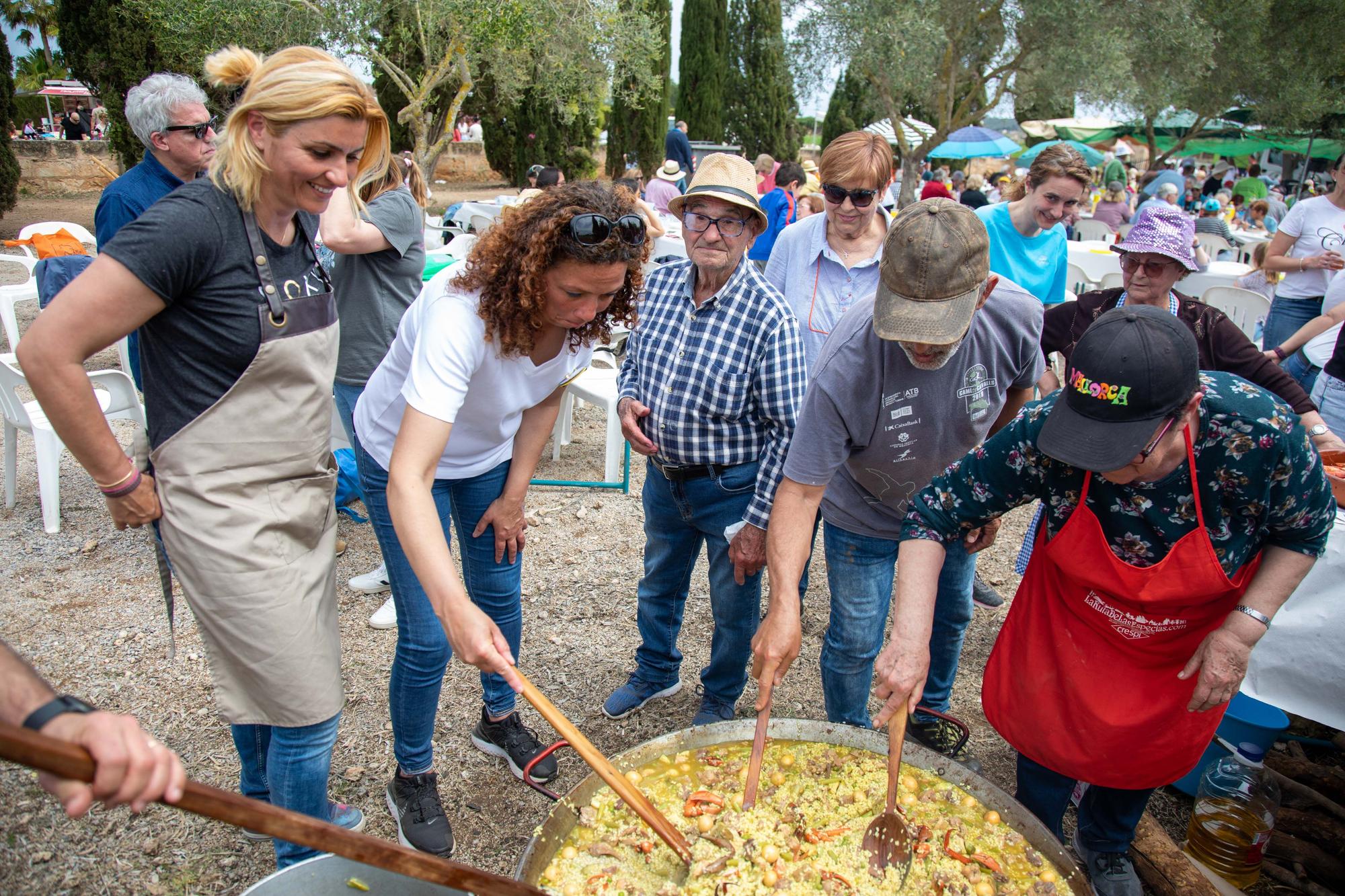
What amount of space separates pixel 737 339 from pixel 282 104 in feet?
4.29

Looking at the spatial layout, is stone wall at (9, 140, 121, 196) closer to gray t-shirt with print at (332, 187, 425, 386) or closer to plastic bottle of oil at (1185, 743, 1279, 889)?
gray t-shirt with print at (332, 187, 425, 386)

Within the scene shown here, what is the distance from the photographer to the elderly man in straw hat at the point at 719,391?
2492 mm

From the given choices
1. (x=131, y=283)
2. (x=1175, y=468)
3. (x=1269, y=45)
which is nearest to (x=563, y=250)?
(x=131, y=283)

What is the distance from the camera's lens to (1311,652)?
2375mm

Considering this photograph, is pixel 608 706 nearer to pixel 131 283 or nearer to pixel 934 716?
pixel 934 716

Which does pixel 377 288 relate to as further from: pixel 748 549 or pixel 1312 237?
pixel 1312 237

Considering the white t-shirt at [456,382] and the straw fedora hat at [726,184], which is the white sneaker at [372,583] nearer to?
the white t-shirt at [456,382]

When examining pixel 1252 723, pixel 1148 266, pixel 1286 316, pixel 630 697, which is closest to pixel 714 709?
pixel 630 697

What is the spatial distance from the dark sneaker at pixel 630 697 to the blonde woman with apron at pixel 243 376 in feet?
4.39

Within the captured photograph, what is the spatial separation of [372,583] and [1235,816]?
3.31 metres

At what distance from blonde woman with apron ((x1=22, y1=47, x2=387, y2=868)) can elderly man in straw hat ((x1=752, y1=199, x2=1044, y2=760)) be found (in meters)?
1.06

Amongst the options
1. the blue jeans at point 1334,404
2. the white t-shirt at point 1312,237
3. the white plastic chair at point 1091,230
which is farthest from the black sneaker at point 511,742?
the white plastic chair at point 1091,230

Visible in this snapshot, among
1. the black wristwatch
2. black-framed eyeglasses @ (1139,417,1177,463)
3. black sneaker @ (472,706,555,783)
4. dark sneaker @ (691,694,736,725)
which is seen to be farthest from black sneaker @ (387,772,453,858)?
black-framed eyeglasses @ (1139,417,1177,463)

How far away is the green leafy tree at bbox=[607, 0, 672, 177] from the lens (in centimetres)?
2077
